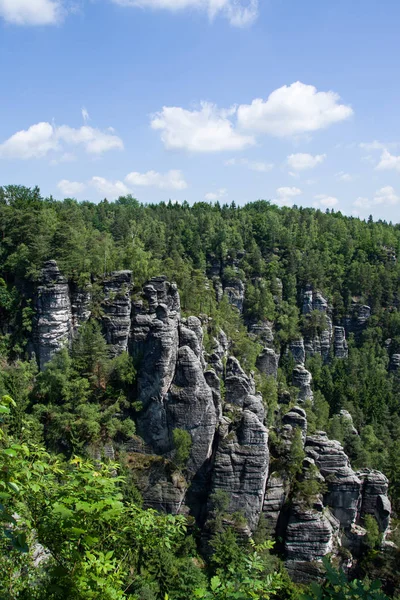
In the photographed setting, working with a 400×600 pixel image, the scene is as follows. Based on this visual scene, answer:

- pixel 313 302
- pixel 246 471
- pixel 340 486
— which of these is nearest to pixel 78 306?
pixel 246 471

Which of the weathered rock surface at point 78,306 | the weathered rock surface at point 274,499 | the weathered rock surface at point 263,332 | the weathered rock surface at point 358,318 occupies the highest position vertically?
the weathered rock surface at point 78,306

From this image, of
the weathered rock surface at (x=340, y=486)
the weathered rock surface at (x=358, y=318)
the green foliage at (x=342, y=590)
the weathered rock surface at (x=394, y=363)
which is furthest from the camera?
the weathered rock surface at (x=358, y=318)

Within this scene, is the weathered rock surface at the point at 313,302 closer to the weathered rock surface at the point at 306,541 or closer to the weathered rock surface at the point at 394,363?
the weathered rock surface at the point at 394,363

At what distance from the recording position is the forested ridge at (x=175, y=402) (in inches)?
273

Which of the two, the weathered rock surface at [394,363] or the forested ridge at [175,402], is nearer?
the forested ridge at [175,402]

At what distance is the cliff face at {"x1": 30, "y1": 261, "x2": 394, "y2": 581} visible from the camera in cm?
3656

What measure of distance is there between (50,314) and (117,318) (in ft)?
19.8

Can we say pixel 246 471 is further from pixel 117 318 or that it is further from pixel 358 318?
pixel 358 318

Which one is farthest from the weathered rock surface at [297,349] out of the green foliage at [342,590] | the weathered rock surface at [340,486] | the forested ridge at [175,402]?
the green foliage at [342,590]

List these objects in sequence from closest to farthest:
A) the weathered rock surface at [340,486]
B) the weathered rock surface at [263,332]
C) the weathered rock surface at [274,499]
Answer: the weathered rock surface at [274,499]
the weathered rock surface at [340,486]
the weathered rock surface at [263,332]

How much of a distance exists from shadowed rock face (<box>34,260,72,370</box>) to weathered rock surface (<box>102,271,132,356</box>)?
12.3ft

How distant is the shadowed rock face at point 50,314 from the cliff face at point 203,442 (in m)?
0.09

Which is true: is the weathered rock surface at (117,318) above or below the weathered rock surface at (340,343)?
above

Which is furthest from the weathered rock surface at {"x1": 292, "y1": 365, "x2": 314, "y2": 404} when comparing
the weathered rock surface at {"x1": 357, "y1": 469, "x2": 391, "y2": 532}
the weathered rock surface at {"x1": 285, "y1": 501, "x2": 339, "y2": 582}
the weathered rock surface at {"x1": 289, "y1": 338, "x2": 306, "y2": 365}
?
the weathered rock surface at {"x1": 285, "y1": 501, "x2": 339, "y2": 582}
